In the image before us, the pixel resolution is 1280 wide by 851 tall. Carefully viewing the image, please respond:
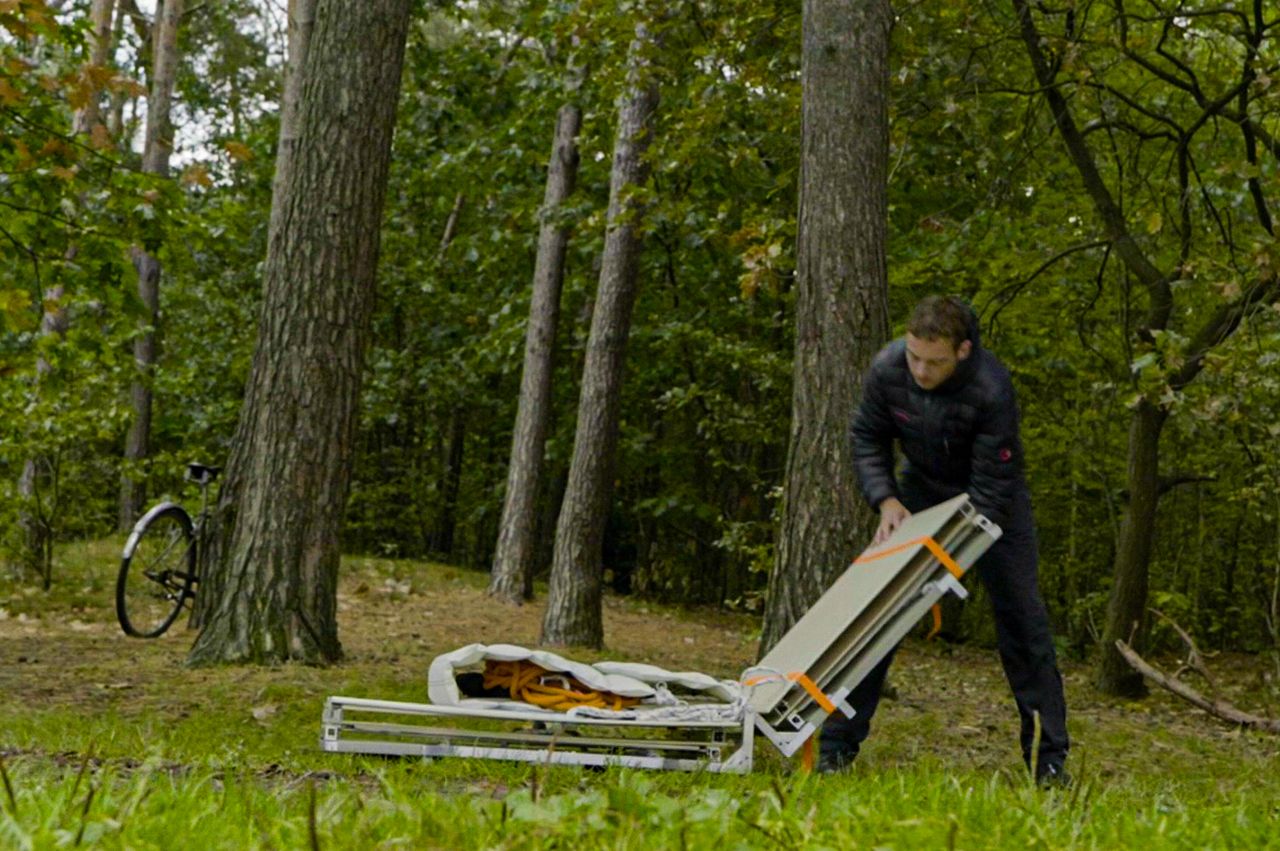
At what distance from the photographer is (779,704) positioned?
5.03 m

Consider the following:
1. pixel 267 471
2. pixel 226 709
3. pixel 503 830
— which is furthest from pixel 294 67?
pixel 503 830

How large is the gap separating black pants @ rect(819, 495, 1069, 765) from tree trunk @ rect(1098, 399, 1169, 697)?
763 centimetres

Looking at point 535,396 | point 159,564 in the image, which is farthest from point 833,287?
point 535,396

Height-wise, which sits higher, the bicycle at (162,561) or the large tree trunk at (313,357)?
the large tree trunk at (313,357)

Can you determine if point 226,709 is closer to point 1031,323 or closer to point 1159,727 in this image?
point 1159,727

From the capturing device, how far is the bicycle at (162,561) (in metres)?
9.98

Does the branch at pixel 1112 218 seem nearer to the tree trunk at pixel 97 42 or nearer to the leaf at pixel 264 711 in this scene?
the leaf at pixel 264 711

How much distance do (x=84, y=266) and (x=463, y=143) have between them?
9638 millimetres

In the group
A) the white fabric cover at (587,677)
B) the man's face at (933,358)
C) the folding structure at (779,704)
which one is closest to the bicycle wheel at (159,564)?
the white fabric cover at (587,677)

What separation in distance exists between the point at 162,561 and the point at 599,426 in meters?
3.86

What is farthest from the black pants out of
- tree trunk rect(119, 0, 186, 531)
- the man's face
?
tree trunk rect(119, 0, 186, 531)

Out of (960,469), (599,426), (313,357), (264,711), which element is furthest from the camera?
(599,426)

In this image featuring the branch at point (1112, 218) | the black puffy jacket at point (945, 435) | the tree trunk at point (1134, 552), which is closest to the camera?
the black puffy jacket at point (945, 435)

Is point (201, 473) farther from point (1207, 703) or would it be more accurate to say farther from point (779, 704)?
point (1207, 703)
